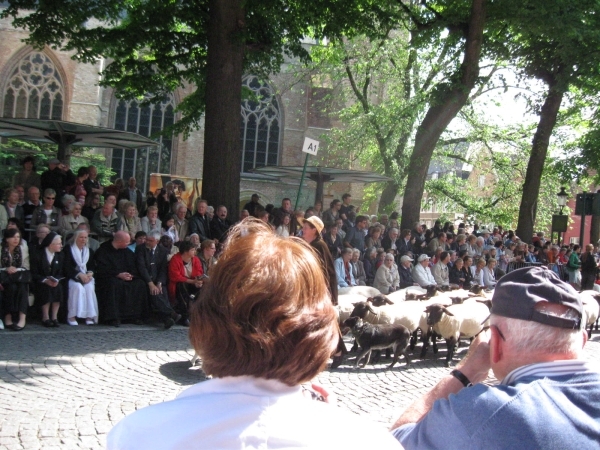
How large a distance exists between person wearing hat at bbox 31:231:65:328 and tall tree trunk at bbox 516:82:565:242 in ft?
63.0

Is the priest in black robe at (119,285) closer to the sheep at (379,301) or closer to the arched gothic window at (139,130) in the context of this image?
the sheep at (379,301)

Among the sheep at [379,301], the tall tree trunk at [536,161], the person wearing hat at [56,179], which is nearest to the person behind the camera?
the sheep at [379,301]

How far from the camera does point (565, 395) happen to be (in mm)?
2082

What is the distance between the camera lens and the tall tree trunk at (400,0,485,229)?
18.8 m

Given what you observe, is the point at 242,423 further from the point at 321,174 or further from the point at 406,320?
the point at 321,174

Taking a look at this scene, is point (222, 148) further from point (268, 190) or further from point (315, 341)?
point (268, 190)

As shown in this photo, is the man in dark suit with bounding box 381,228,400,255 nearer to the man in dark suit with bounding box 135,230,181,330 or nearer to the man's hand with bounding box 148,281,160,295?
the man in dark suit with bounding box 135,230,181,330

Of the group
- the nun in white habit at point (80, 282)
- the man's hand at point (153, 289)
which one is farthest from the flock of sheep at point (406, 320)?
the nun in white habit at point (80, 282)

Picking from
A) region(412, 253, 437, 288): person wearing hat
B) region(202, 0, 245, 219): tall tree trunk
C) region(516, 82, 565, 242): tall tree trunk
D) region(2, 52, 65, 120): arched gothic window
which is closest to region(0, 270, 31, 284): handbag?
region(202, 0, 245, 219): tall tree trunk

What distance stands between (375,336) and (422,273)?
8323mm

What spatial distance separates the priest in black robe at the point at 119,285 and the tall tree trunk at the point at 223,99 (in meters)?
3.59

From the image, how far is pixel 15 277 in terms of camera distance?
10.9 m

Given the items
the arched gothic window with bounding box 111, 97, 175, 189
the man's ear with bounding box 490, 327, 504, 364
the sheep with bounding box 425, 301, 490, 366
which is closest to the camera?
the man's ear with bounding box 490, 327, 504, 364

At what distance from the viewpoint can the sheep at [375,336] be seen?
9352mm
